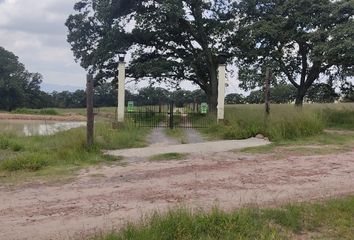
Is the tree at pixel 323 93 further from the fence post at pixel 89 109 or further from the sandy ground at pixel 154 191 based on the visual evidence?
the fence post at pixel 89 109

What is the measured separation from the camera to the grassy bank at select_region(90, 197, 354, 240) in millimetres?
4754

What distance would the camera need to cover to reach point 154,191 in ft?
23.4

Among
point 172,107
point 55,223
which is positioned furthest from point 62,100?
point 55,223

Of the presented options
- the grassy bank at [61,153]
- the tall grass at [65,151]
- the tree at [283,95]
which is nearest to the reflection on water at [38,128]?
the tall grass at [65,151]

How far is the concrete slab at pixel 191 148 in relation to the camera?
452 inches

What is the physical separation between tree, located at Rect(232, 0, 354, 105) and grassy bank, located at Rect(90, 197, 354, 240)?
17374 millimetres

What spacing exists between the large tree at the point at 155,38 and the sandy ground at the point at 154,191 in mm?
16887

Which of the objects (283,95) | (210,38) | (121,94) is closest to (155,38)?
(210,38)

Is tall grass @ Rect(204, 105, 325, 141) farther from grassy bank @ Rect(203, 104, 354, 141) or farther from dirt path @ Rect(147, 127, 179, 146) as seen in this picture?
dirt path @ Rect(147, 127, 179, 146)

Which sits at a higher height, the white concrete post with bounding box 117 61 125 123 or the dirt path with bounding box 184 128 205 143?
the white concrete post with bounding box 117 61 125 123

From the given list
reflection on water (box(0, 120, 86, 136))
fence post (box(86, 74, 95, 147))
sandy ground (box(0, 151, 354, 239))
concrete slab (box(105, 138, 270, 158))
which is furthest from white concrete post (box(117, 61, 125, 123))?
sandy ground (box(0, 151, 354, 239))

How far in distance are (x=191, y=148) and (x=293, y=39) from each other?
16.2 metres

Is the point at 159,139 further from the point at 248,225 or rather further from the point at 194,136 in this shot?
the point at 248,225

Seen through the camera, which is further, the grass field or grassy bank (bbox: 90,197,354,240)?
the grass field
